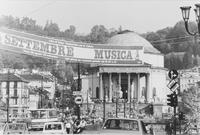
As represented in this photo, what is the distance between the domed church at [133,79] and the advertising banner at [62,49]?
218 ft

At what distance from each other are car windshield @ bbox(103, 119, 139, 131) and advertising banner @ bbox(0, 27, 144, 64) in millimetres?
3038

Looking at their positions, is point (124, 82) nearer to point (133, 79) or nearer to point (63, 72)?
point (133, 79)

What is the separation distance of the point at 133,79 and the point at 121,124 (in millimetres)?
79122

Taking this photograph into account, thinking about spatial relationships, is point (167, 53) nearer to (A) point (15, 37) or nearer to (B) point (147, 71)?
(B) point (147, 71)

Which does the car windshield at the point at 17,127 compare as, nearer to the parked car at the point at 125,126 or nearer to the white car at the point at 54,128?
the white car at the point at 54,128

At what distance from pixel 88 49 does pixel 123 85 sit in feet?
251

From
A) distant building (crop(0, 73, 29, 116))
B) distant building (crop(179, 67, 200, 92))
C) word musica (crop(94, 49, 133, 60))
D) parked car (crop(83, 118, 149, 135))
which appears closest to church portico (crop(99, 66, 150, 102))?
distant building (crop(179, 67, 200, 92))

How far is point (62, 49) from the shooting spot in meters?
18.7

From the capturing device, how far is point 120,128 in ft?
54.3

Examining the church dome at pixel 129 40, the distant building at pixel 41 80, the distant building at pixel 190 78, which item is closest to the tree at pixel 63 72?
the distant building at pixel 41 80

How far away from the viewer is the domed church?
3533 inches

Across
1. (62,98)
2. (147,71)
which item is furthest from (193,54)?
(62,98)

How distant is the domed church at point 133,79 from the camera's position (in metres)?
89.8

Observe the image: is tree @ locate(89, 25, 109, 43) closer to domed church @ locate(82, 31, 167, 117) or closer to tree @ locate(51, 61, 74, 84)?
tree @ locate(51, 61, 74, 84)
